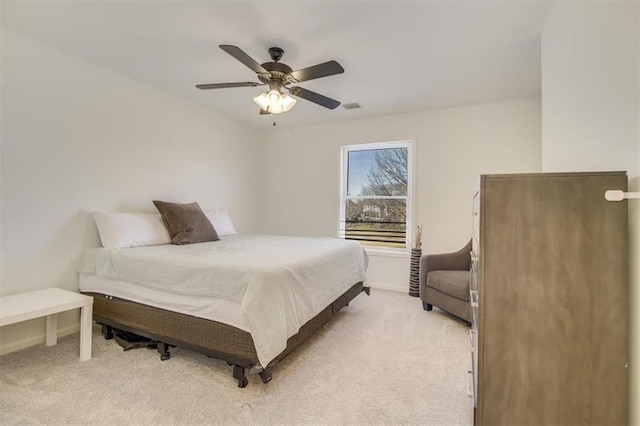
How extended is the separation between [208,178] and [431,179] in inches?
118

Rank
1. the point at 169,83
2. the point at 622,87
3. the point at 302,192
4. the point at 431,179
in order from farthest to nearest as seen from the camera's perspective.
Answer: the point at 302,192 → the point at 431,179 → the point at 169,83 → the point at 622,87

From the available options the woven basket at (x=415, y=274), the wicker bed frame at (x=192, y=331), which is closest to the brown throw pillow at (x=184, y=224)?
the wicker bed frame at (x=192, y=331)

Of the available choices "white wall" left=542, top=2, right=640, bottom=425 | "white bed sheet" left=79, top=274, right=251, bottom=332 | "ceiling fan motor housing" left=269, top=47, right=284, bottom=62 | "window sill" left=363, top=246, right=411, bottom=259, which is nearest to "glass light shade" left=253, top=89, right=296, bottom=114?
"ceiling fan motor housing" left=269, top=47, right=284, bottom=62

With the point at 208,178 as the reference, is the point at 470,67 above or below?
above

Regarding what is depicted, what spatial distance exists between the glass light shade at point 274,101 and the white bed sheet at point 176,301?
156cm

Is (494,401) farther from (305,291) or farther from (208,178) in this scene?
(208,178)

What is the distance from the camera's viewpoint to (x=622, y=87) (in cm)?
109

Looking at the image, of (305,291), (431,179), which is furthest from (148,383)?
(431,179)

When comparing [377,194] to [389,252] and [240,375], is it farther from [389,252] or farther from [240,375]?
[240,375]

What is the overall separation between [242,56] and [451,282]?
2694mm

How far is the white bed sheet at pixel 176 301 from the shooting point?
1.86 meters

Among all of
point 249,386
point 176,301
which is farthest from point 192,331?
point 249,386

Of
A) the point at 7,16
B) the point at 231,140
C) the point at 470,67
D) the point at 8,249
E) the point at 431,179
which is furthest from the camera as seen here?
the point at 231,140

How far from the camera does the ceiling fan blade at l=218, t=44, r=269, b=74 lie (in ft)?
6.12
